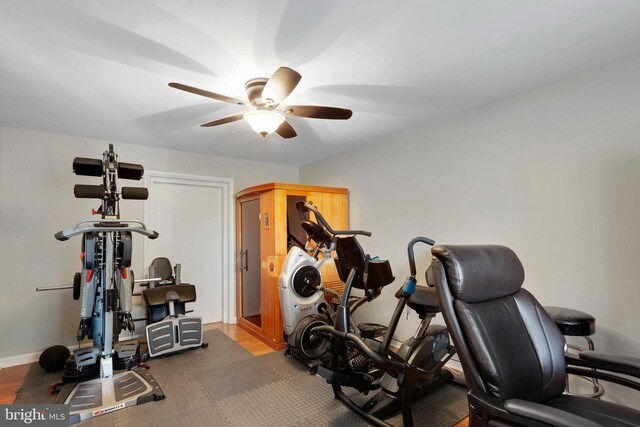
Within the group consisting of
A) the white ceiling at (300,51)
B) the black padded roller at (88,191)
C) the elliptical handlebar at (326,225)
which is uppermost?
the white ceiling at (300,51)

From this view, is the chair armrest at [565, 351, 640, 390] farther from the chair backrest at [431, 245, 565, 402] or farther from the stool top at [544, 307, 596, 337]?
the stool top at [544, 307, 596, 337]

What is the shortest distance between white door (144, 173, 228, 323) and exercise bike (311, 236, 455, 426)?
2.58 meters

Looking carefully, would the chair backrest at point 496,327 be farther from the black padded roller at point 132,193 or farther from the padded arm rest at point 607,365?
the black padded roller at point 132,193

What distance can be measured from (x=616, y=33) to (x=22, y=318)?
554 cm

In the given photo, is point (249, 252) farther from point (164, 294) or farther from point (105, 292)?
point (105, 292)

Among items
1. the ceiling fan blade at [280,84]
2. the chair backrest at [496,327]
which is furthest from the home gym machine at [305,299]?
the chair backrest at [496,327]

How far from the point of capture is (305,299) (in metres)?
3.21

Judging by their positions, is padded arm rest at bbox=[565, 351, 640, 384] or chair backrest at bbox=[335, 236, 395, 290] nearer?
padded arm rest at bbox=[565, 351, 640, 384]

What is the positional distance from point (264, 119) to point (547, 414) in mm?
2173

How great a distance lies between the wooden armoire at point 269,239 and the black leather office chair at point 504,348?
243 centimetres

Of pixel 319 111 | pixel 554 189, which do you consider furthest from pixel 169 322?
pixel 554 189

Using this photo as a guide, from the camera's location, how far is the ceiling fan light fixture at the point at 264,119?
2.17m

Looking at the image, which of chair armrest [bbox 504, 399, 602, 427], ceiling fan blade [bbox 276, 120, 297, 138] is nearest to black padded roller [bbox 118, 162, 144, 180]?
ceiling fan blade [bbox 276, 120, 297, 138]

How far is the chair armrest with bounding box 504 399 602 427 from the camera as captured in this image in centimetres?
98
